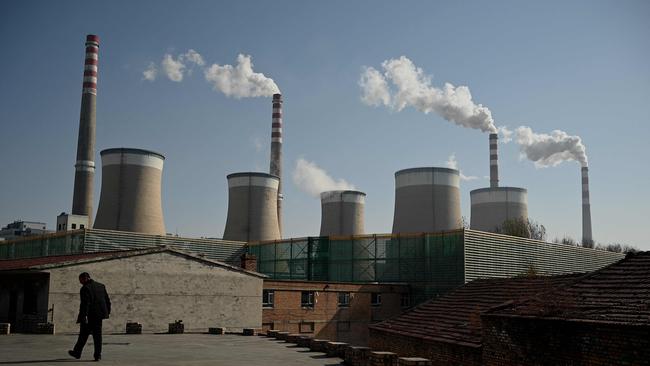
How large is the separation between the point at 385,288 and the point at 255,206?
22224 mm

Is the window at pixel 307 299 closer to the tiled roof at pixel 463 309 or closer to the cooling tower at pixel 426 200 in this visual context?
the tiled roof at pixel 463 309

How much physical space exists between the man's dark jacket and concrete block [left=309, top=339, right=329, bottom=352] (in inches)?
240

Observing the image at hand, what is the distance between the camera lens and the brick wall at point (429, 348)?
15057mm

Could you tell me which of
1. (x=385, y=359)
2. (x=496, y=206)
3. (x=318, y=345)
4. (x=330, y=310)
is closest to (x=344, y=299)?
(x=330, y=310)

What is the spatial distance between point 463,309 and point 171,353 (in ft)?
31.5

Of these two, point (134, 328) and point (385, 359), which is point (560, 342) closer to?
point (385, 359)

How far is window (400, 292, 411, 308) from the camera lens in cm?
4136

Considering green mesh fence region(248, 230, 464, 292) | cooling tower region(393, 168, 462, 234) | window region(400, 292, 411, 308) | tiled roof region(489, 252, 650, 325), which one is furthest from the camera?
cooling tower region(393, 168, 462, 234)

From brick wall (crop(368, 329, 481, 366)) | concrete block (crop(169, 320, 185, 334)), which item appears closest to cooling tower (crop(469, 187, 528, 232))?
brick wall (crop(368, 329, 481, 366))

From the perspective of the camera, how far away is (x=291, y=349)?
1571cm

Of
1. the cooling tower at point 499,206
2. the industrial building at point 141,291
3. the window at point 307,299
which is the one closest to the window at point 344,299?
the window at point 307,299

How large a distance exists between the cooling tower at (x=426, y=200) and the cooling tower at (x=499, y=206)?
461 inches

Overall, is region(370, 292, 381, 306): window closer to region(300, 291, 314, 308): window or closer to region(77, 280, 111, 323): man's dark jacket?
region(300, 291, 314, 308): window

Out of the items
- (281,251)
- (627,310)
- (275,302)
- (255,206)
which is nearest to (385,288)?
(275,302)
